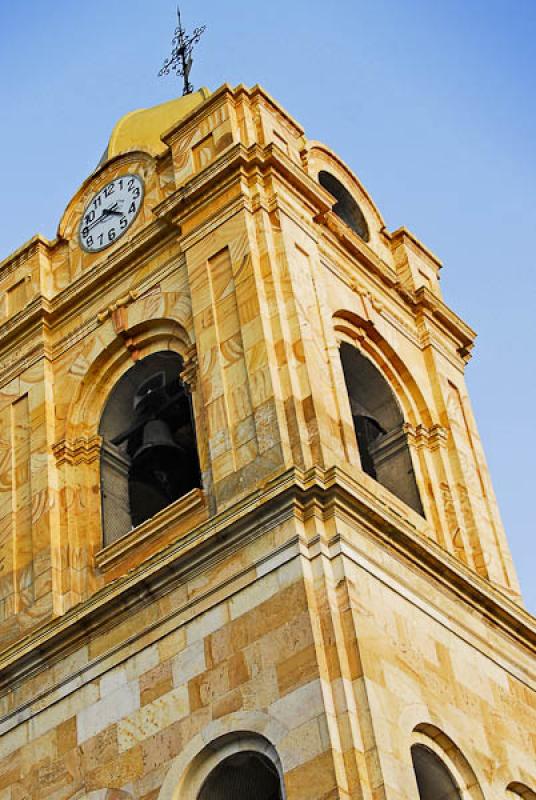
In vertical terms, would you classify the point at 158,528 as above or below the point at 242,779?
above

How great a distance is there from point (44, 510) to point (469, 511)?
6104mm

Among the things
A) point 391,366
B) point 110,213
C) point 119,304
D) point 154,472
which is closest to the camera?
point 154,472

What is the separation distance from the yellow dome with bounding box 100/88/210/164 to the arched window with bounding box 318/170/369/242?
9.14 feet

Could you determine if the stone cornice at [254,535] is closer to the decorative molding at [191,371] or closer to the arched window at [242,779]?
the arched window at [242,779]

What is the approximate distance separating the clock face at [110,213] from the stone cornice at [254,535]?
7463 millimetres

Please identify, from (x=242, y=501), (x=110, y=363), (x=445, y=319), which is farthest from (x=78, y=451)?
(x=445, y=319)

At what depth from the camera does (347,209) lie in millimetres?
32531

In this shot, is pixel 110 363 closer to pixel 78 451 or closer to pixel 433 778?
pixel 78 451

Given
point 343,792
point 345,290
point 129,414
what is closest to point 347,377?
point 345,290

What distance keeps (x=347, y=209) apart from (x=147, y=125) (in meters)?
3.87

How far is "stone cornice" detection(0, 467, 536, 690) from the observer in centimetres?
2369

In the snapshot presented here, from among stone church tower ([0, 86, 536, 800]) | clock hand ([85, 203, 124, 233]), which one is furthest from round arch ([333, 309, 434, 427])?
clock hand ([85, 203, 124, 233])

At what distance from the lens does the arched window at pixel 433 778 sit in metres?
22.9

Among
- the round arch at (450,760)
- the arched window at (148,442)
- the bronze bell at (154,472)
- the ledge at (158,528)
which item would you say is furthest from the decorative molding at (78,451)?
the round arch at (450,760)
